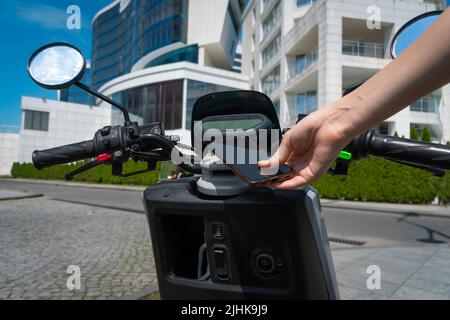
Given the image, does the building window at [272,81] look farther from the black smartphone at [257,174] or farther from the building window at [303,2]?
the black smartphone at [257,174]

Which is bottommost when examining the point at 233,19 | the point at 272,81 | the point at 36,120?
the point at 36,120

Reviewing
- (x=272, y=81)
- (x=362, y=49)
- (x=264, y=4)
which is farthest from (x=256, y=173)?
(x=264, y=4)

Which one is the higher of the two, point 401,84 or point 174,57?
point 174,57

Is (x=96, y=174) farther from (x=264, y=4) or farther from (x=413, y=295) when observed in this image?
(x=413, y=295)

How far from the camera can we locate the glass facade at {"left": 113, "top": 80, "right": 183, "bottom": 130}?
1371 inches

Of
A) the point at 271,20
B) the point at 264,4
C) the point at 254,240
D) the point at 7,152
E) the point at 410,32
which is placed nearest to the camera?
the point at 254,240

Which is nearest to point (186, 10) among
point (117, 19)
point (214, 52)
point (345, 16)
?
point (214, 52)

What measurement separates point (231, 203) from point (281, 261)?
0.23 metres

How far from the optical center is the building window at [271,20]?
1246 inches

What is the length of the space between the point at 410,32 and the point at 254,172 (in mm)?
1214

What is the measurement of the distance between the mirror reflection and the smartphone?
96 cm

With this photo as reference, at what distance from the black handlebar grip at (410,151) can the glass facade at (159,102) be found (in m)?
33.0

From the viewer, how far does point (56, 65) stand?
151 centimetres
